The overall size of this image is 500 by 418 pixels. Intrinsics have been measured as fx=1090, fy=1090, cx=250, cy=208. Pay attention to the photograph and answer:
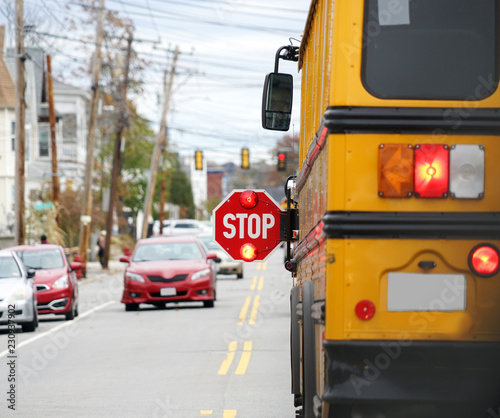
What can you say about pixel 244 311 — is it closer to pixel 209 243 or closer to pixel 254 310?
pixel 254 310

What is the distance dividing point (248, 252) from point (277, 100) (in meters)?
1.19

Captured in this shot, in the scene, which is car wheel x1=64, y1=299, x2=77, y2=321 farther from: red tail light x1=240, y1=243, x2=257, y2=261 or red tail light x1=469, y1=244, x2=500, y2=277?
red tail light x1=469, y1=244, x2=500, y2=277

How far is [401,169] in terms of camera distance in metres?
5.43

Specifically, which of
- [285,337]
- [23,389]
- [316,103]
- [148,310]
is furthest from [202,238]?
[316,103]

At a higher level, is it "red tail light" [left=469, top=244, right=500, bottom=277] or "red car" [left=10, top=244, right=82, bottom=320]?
"red tail light" [left=469, top=244, right=500, bottom=277]

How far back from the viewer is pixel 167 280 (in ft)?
76.6

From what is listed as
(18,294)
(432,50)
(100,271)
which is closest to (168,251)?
(18,294)

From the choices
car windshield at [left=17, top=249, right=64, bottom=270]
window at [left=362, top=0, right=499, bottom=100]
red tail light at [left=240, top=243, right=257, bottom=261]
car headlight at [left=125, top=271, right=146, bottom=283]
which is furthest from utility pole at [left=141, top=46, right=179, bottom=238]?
window at [left=362, top=0, right=499, bottom=100]

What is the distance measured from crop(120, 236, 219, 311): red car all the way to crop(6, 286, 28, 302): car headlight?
445 cm

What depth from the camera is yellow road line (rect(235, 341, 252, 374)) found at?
44.0ft

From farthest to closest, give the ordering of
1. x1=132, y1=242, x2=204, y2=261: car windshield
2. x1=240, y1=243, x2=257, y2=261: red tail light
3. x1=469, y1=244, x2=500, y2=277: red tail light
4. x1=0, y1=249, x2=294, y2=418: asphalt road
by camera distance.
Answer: x1=132, y1=242, x2=204, y2=261: car windshield, x1=0, y1=249, x2=294, y2=418: asphalt road, x1=240, y1=243, x2=257, y2=261: red tail light, x1=469, y1=244, x2=500, y2=277: red tail light

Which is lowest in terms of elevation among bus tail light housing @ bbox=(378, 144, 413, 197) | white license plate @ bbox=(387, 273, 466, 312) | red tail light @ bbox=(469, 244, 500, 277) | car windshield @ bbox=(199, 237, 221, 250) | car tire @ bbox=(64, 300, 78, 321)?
car windshield @ bbox=(199, 237, 221, 250)

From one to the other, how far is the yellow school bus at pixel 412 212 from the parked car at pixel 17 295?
13.5 metres

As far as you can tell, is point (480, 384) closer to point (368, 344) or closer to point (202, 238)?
point (368, 344)
